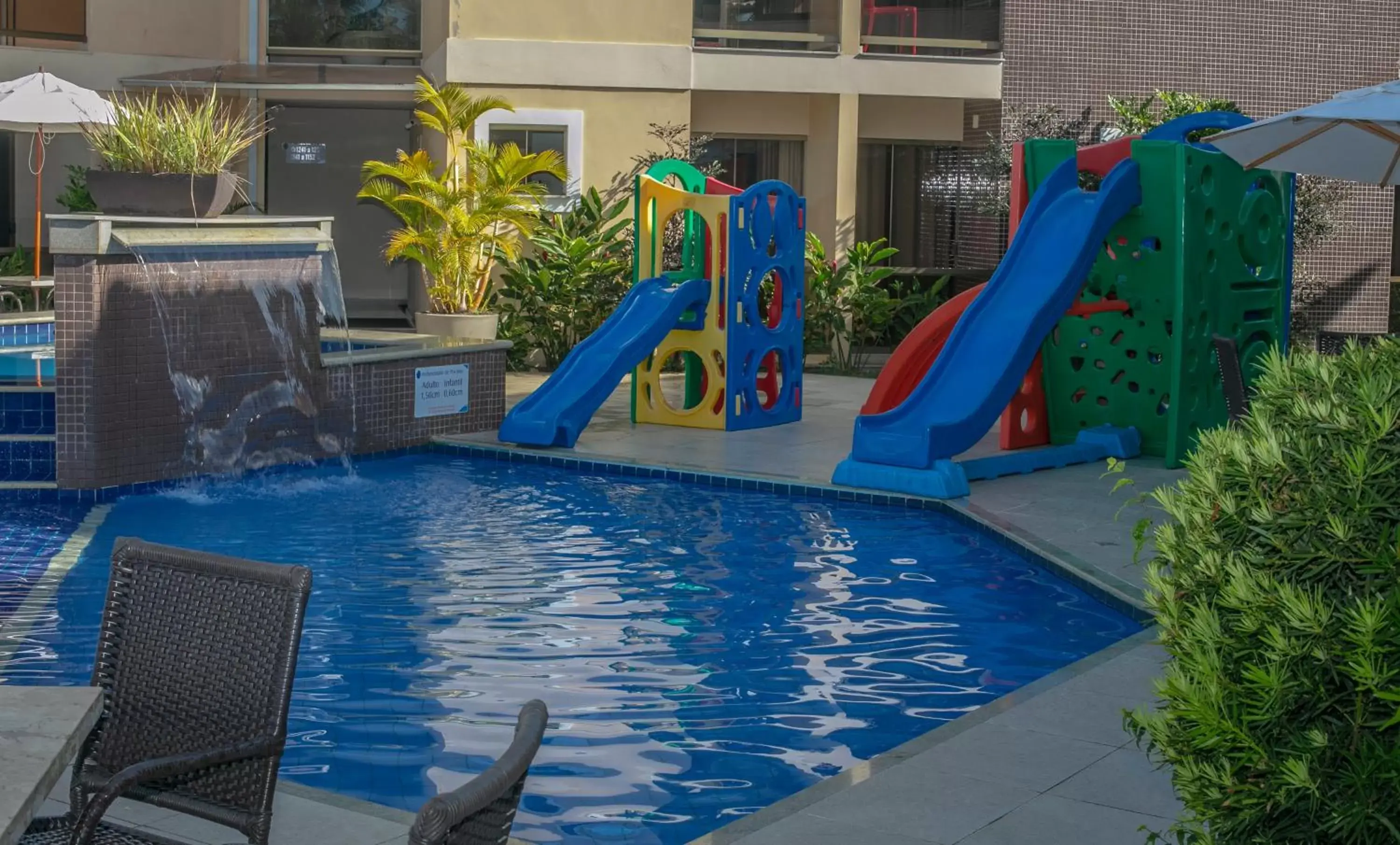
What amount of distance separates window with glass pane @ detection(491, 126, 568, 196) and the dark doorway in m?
3.93

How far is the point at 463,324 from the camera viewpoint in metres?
16.1

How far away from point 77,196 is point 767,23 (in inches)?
327

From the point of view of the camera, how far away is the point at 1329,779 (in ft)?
10.3

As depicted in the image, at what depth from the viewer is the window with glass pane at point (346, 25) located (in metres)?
21.0

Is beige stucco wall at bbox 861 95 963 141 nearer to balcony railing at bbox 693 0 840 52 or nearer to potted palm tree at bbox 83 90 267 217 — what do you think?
balcony railing at bbox 693 0 840 52

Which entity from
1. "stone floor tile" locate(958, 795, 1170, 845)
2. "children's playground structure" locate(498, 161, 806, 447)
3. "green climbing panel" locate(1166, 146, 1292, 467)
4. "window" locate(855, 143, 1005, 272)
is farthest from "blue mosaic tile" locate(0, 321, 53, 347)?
"window" locate(855, 143, 1005, 272)

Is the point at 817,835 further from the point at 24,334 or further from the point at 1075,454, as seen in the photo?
the point at 24,334

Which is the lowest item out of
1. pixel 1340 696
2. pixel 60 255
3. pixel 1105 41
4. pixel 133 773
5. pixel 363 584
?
pixel 363 584

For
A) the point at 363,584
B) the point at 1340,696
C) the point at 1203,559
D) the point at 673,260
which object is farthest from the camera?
the point at 673,260

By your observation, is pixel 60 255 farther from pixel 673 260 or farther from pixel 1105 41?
pixel 1105 41

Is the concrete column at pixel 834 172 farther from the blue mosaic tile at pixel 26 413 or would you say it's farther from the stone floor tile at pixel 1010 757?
the stone floor tile at pixel 1010 757

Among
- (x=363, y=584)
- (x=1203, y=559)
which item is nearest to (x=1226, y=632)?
(x=1203, y=559)

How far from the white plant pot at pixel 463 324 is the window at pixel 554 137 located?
2203mm

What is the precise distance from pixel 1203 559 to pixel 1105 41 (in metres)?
17.3
